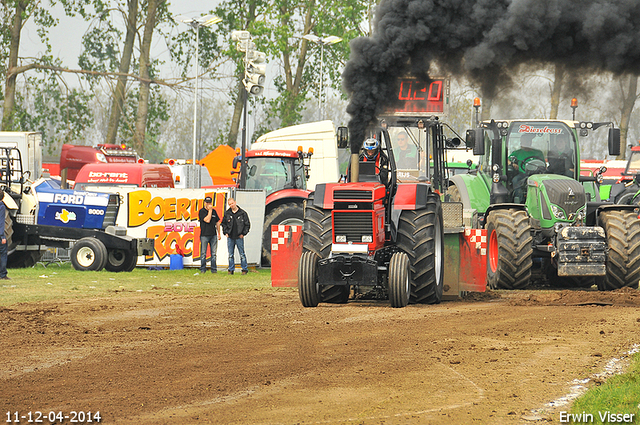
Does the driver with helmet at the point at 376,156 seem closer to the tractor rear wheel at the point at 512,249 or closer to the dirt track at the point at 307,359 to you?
the dirt track at the point at 307,359

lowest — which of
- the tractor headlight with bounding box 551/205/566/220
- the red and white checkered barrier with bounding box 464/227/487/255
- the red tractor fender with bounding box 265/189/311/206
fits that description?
the red and white checkered barrier with bounding box 464/227/487/255

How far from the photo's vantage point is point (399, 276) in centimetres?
1096

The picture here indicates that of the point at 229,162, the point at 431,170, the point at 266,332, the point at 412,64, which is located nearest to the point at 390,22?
the point at 412,64

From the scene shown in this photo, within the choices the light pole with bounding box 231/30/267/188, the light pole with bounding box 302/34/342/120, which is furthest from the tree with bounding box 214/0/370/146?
the light pole with bounding box 231/30/267/188

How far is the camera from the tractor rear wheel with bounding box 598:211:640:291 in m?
13.2

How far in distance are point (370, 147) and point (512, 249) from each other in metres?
3.61

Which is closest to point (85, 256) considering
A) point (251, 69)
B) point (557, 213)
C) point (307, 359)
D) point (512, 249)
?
point (251, 69)

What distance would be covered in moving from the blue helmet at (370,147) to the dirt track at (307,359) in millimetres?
2126

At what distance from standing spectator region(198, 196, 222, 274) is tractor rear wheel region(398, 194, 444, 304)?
805 centimetres

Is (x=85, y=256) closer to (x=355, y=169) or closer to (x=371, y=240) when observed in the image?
(x=355, y=169)

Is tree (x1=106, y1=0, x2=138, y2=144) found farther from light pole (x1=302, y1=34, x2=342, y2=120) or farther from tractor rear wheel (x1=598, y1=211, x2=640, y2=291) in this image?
tractor rear wheel (x1=598, y1=211, x2=640, y2=291)

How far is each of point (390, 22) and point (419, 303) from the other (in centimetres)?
446

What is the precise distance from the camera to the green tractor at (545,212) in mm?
13195

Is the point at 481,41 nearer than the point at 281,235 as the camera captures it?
No
